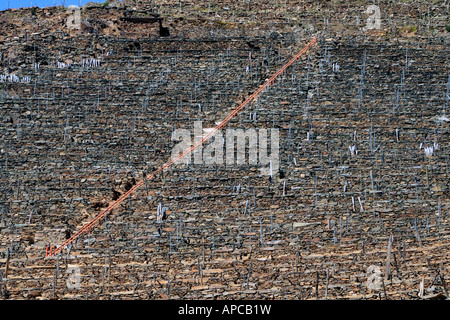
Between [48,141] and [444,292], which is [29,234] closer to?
[48,141]

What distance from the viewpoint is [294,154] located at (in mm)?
23062

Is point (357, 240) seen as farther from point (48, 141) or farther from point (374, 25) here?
point (374, 25)

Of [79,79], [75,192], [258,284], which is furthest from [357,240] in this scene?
[79,79]

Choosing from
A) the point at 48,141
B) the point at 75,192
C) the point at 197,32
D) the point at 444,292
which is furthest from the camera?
the point at 197,32

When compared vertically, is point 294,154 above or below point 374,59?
below

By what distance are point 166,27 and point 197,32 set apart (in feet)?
3.66

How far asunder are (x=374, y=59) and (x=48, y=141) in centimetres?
911

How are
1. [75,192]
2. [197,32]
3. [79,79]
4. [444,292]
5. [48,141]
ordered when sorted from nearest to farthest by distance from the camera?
[444,292], [75,192], [48,141], [79,79], [197,32]

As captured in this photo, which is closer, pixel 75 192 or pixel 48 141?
pixel 75 192

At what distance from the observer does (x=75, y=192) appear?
2206cm

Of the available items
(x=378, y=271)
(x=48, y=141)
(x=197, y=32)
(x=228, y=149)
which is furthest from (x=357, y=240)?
(x=197, y=32)

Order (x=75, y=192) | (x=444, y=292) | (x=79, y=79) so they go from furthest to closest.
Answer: (x=79, y=79) < (x=75, y=192) < (x=444, y=292)

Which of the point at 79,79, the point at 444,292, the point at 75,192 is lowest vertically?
Answer: the point at 444,292

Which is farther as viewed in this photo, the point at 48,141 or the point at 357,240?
the point at 48,141
